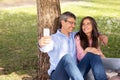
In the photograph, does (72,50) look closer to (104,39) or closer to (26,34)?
(104,39)

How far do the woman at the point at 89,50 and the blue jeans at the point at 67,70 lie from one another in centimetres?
28

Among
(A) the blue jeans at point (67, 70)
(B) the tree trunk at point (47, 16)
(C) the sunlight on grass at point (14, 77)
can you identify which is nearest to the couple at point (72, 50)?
(A) the blue jeans at point (67, 70)

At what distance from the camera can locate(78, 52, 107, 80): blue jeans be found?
17.8 ft

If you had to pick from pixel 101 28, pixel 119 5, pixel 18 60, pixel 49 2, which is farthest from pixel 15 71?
pixel 119 5

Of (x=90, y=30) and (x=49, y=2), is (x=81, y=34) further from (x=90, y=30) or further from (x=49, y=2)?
(x=49, y=2)

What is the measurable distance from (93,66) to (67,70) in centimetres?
43

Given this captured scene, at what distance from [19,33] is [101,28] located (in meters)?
2.93

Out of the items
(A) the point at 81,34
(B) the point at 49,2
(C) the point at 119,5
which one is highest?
(B) the point at 49,2

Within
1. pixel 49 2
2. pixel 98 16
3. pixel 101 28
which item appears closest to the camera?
pixel 49 2

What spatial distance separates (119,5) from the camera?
65.8 ft

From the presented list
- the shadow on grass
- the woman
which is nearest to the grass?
the shadow on grass

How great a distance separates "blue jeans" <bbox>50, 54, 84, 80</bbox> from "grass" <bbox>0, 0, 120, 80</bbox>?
1863 mm

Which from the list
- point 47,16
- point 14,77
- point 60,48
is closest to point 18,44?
point 14,77

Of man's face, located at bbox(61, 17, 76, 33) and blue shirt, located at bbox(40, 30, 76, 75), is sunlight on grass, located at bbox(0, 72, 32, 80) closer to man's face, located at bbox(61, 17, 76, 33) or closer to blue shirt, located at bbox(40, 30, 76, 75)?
blue shirt, located at bbox(40, 30, 76, 75)
